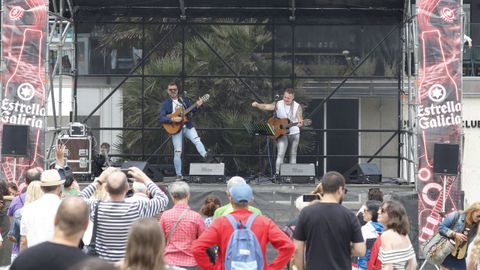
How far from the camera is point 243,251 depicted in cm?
743

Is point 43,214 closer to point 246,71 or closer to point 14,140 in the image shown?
point 14,140

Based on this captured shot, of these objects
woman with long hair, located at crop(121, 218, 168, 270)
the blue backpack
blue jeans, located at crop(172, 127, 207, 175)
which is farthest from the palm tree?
woman with long hair, located at crop(121, 218, 168, 270)

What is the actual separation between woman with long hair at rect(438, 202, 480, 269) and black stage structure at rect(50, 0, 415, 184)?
26.8 feet

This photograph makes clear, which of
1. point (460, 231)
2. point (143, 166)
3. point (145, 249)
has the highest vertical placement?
point (143, 166)

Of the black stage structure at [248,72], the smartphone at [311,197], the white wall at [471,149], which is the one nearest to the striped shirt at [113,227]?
the smartphone at [311,197]

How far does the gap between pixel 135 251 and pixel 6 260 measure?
23.0ft

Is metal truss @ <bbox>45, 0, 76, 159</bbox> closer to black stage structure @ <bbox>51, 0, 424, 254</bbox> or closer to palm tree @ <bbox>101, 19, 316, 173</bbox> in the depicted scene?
black stage structure @ <bbox>51, 0, 424, 254</bbox>

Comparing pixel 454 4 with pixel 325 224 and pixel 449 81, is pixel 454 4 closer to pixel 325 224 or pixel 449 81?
pixel 449 81

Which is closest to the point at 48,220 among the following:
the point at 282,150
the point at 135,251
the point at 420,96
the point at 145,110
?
the point at 135,251

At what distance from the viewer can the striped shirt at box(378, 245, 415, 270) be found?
328 inches

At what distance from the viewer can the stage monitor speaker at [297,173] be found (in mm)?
16219

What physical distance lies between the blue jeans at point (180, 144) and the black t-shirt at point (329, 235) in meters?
9.45

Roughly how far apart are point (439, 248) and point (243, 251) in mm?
3251

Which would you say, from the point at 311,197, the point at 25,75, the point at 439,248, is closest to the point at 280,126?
the point at 25,75
